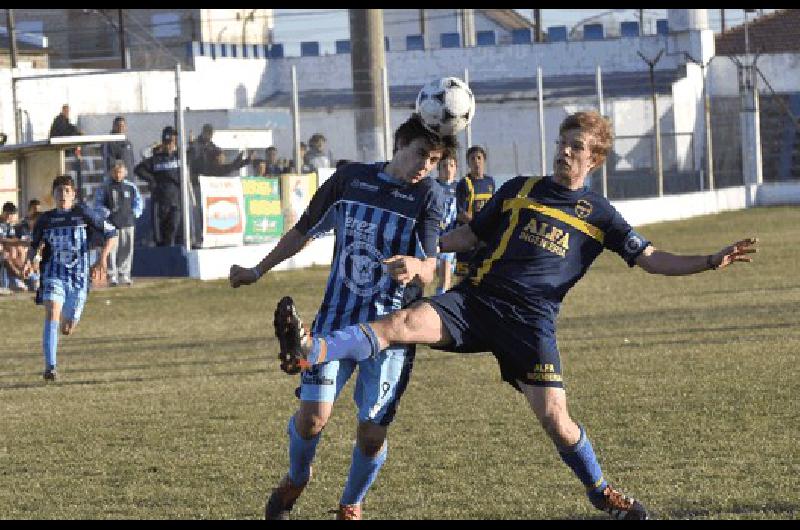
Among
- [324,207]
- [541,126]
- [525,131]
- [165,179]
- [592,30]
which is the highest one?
[592,30]

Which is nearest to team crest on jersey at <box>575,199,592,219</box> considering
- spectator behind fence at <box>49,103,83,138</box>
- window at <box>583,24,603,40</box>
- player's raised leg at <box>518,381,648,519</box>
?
player's raised leg at <box>518,381,648,519</box>

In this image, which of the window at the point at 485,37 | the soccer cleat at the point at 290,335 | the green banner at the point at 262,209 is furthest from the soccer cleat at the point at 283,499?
the window at the point at 485,37

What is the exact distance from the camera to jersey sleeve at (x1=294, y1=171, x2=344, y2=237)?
277 inches

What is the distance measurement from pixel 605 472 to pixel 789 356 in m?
5.22

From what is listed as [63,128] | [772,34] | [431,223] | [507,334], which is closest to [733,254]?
[507,334]

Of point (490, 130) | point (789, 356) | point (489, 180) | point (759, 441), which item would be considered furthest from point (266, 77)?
point (759, 441)

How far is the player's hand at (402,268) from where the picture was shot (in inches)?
254

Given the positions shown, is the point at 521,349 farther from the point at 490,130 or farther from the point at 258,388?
the point at 490,130

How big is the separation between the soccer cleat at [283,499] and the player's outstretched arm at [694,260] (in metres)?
1.75

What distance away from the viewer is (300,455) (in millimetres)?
6797

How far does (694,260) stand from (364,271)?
1412 millimetres

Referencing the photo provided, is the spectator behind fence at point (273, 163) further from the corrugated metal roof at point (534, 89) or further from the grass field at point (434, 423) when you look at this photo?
the corrugated metal roof at point (534, 89)

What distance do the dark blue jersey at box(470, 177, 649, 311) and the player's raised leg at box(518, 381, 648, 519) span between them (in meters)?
0.40

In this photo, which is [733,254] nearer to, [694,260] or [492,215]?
[694,260]
